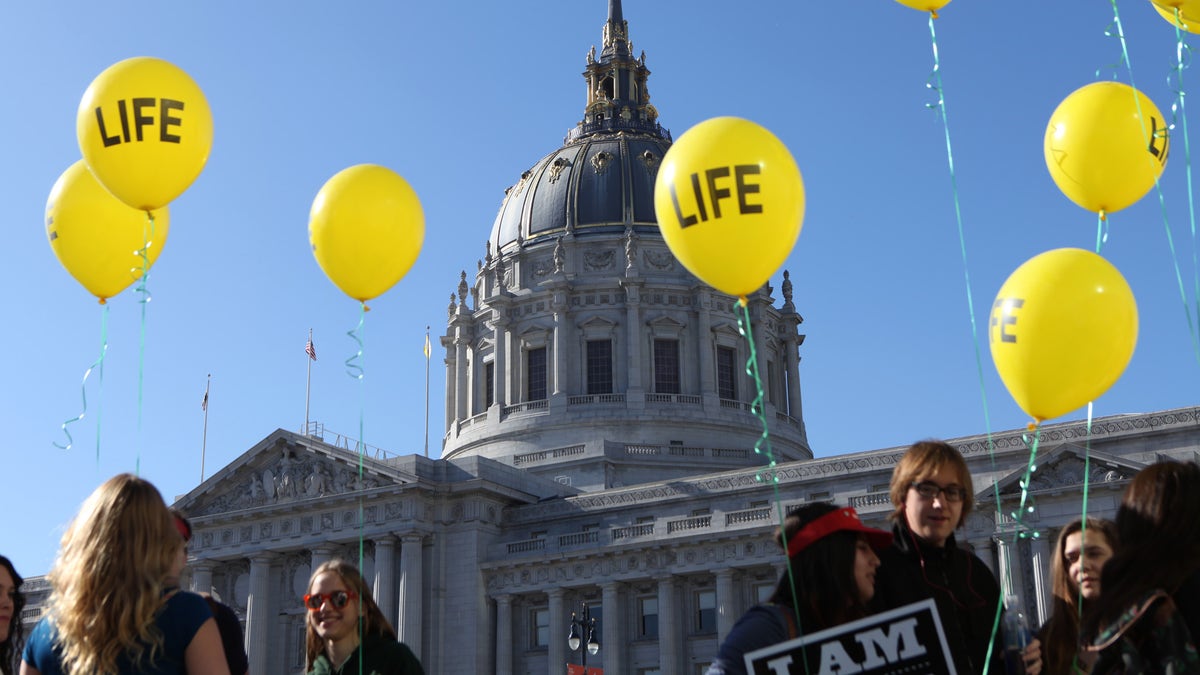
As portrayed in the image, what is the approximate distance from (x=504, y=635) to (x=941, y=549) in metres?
50.2

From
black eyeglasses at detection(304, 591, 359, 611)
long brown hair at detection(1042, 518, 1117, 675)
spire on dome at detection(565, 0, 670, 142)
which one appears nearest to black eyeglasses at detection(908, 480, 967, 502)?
long brown hair at detection(1042, 518, 1117, 675)

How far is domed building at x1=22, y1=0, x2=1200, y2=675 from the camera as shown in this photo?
50.9 metres

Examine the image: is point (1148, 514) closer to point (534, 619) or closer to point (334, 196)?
point (334, 196)

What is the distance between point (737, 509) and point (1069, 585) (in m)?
46.9

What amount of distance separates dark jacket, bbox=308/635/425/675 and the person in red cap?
269 cm

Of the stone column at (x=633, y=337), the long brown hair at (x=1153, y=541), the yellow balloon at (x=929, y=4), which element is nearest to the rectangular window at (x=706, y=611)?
the stone column at (x=633, y=337)

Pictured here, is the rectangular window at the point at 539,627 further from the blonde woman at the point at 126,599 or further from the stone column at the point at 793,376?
the blonde woman at the point at 126,599

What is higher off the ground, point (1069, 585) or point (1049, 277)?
point (1049, 277)

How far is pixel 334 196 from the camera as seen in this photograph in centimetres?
1406

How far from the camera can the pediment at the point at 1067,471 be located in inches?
1794

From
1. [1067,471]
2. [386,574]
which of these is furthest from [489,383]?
[1067,471]

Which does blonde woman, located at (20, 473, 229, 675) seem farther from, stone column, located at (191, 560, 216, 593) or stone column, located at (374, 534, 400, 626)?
stone column, located at (191, 560, 216, 593)

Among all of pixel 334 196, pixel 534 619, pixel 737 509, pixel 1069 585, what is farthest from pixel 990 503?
pixel 1069 585

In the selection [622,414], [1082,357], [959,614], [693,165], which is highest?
[622,414]
